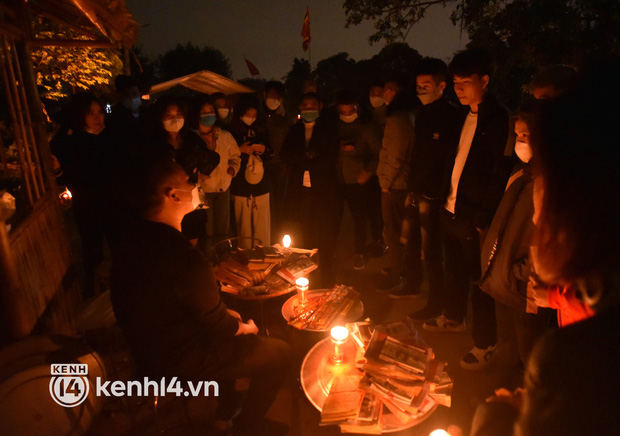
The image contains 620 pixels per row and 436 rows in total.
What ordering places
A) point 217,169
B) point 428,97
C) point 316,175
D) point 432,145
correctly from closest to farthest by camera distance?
1. point 432,145
2. point 428,97
3. point 217,169
4. point 316,175

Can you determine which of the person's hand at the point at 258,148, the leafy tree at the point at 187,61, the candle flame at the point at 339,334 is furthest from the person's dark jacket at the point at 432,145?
the leafy tree at the point at 187,61

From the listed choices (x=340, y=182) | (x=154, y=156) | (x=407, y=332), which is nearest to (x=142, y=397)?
(x=154, y=156)

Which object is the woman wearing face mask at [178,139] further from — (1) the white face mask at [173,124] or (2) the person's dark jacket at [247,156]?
(2) the person's dark jacket at [247,156]

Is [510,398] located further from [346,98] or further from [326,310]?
[346,98]

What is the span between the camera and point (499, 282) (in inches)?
104

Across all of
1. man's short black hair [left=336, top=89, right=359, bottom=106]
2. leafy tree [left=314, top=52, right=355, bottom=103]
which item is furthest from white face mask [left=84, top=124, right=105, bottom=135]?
leafy tree [left=314, top=52, right=355, bottom=103]

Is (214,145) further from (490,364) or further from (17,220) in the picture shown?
(490,364)

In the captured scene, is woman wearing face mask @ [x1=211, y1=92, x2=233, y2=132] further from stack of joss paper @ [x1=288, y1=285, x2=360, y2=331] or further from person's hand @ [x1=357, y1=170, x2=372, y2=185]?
stack of joss paper @ [x1=288, y1=285, x2=360, y2=331]

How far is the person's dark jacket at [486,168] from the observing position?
3.04 m

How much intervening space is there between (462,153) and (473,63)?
2.42ft

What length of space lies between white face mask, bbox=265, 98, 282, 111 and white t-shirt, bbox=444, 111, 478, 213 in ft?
11.2

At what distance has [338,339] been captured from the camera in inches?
105

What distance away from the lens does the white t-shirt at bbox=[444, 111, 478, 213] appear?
3289 millimetres

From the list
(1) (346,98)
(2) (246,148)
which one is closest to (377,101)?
(1) (346,98)
